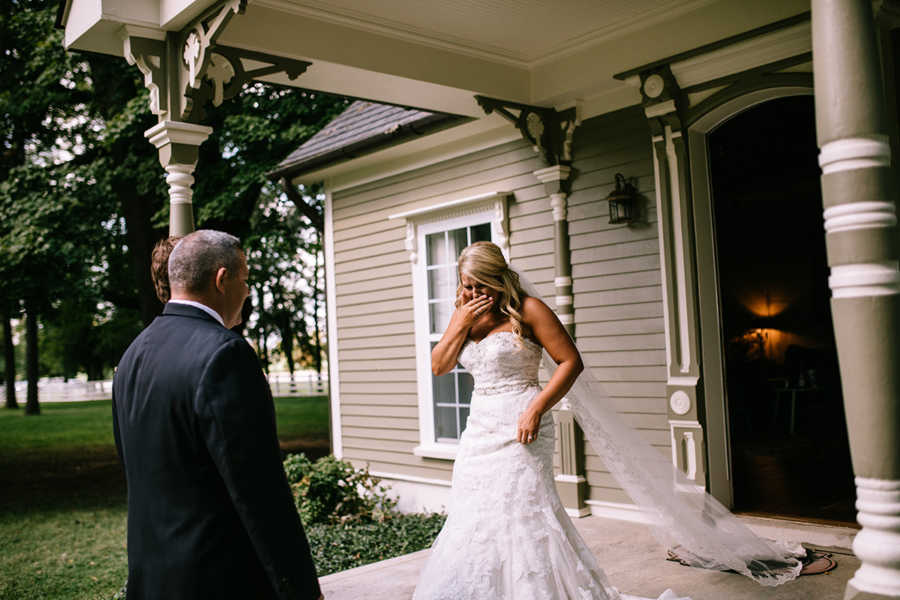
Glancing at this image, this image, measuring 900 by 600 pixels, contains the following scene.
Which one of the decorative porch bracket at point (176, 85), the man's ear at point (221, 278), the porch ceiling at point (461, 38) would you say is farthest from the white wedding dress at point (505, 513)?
the porch ceiling at point (461, 38)

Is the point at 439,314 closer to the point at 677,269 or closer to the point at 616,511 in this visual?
the point at 616,511

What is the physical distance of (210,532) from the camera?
81.0 inches

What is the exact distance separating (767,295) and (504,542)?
827cm

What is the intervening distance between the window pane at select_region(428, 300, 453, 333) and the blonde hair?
13.2 feet

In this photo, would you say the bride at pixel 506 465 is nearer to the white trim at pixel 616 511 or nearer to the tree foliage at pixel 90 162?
the white trim at pixel 616 511

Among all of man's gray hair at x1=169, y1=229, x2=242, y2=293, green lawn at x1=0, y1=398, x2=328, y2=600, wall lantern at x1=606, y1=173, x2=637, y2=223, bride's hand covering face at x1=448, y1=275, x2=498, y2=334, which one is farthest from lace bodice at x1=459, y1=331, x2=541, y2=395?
green lawn at x1=0, y1=398, x2=328, y2=600

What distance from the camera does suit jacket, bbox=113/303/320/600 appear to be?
201 cm

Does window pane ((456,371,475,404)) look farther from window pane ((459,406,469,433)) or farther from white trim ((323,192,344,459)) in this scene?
white trim ((323,192,344,459))

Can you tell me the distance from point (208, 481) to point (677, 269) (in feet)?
14.8

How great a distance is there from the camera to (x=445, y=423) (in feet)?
27.0

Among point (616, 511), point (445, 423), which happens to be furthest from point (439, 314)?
point (616, 511)

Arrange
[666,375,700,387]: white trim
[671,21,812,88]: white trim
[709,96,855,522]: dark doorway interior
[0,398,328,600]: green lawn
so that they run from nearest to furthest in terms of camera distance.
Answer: [671,21,812,88]: white trim, [666,375,700,387]: white trim, [0,398,328,600]: green lawn, [709,96,855,522]: dark doorway interior

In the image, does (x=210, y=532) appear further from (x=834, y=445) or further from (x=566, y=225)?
(x=834, y=445)

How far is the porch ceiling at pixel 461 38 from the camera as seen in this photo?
5.01 m
